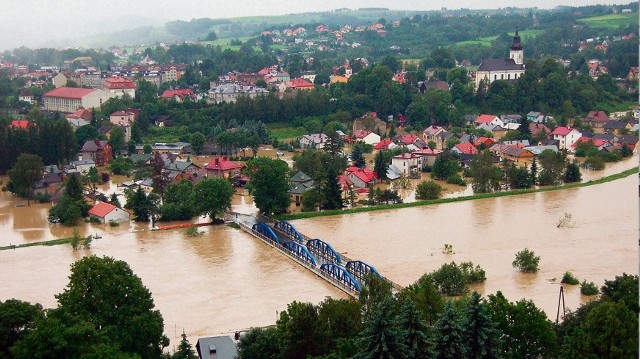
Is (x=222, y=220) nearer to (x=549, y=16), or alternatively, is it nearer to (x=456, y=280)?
(x=456, y=280)

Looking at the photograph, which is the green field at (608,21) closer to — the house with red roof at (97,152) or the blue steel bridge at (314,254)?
the house with red roof at (97,152)

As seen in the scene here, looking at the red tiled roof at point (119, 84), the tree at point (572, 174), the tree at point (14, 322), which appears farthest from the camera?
the red tiled roof at point (119, 84)

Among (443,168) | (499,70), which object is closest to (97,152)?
(443,168)

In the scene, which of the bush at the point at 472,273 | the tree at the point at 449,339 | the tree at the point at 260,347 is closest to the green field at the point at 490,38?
the bush at the point at 472,273

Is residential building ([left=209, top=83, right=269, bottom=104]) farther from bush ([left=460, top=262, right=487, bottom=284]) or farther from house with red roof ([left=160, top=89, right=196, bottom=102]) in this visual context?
bush ([left=460, top=262, right=487, bottom=284])

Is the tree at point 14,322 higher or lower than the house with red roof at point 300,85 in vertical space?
higher

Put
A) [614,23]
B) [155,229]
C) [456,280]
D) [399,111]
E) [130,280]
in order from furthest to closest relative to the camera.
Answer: [614,23] < [399,111] < [155,229] < [456,280] < [130,280]

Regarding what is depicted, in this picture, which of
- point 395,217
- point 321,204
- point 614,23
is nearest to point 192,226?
point 321,204

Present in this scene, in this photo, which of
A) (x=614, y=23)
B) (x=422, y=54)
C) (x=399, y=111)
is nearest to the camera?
(x=399, y=111)

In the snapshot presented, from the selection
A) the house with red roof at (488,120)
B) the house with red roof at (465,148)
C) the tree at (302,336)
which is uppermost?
the tree at (302,336)
